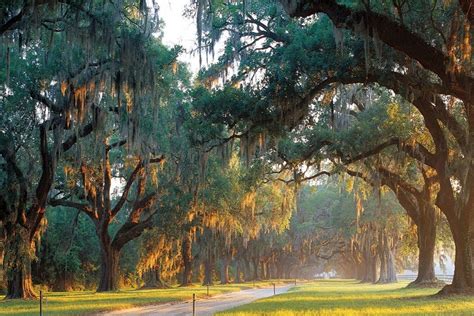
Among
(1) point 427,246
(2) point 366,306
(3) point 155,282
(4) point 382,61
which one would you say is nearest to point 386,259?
(3) point 155,282

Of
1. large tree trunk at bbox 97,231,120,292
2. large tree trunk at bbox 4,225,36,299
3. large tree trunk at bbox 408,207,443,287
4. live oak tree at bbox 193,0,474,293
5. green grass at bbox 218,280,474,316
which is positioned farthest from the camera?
large tree trunk at bbox 97,231,120,292

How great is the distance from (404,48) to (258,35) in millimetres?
9912

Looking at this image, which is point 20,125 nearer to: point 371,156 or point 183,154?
point 183,154

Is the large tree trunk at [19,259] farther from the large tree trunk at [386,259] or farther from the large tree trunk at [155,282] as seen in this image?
the large tree trunk at [386,259]

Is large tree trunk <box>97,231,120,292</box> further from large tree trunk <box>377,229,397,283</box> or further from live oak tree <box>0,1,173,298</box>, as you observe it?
large tree trunk <box>377,229,397,283</box>

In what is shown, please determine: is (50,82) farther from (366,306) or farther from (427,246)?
(427,246)

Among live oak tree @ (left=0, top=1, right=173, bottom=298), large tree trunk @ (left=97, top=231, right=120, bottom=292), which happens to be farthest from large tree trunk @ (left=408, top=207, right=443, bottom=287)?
large tree trunk @ (left=97, top=231, right=120, bottom=292)

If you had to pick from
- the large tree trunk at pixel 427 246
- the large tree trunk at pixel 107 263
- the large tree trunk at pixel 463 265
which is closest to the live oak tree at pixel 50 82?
the large tree trunk at pixel 107 263

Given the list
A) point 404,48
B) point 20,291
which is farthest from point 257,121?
point 20,291

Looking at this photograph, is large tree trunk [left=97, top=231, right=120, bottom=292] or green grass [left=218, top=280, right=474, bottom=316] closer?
green grass [left=218, top=280, right=474, bottom=316]

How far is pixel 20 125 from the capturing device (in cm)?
2328

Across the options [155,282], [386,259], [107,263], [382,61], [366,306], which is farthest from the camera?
[386,259]

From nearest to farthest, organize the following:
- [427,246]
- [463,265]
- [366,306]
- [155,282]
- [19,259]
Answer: [366,306], [463,265], [19,259], [427,246], [155,282]

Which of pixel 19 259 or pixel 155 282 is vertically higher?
pixel 19 259
